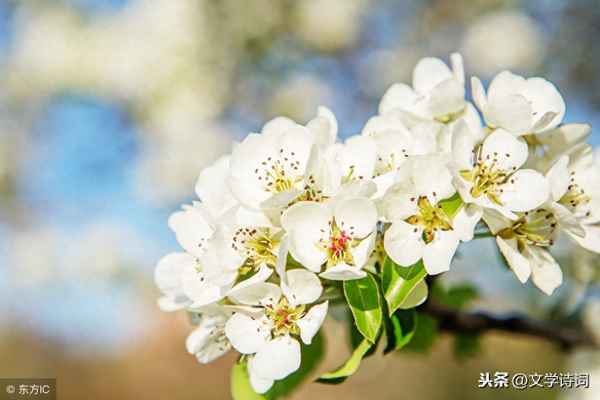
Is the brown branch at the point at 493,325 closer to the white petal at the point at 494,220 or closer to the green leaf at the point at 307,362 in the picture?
the green leaf at the point at 307,362

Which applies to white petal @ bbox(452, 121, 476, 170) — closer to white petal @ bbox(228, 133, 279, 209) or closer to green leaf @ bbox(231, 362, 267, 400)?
white petal @ bbox(228, 133, 279, 209)

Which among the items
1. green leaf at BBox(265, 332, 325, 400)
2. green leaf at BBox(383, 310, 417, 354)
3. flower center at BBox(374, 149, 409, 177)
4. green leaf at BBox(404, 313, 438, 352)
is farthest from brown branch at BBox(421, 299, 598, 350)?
flower center at BBox(374, 149, 409, 177)

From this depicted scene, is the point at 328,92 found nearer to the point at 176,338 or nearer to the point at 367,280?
the point at 367,280

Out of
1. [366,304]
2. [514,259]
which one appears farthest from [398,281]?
[514,259]

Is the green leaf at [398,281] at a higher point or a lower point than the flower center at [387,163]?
lower

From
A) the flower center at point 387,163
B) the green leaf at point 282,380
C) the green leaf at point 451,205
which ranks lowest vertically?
the green leaf at point 282,380

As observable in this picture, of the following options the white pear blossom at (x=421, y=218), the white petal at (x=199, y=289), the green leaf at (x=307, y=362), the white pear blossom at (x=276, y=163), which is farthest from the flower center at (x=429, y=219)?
the green leaf at (x=307, y=362)

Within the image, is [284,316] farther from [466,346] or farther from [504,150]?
[466,346]
